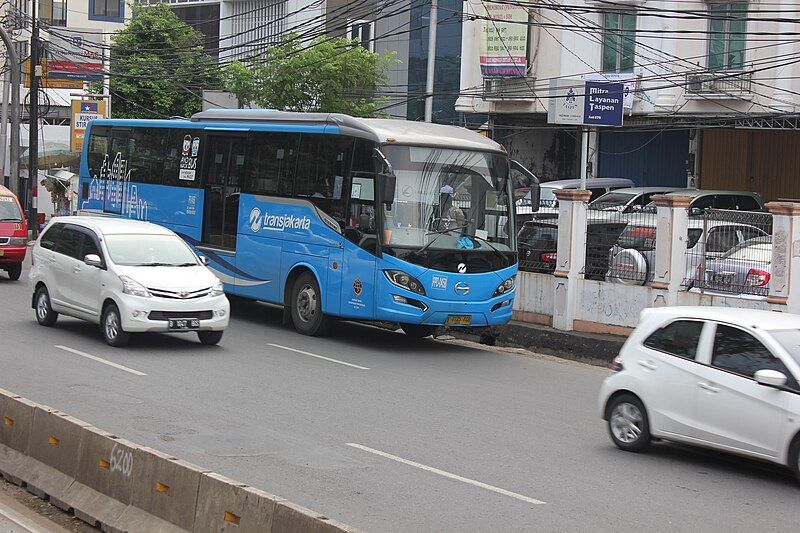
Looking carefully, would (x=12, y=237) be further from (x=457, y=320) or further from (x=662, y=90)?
(x=662, y=90)

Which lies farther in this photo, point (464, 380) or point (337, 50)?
point (337, 50)

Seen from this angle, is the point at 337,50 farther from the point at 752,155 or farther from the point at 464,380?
the point at 464,380

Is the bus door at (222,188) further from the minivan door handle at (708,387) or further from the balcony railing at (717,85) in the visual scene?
the balcony railing at (717,85)

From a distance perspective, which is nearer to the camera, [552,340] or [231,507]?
[231,507]

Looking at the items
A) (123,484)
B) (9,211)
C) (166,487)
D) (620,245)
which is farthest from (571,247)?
(9,211)

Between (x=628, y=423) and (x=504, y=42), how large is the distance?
25.8 meters

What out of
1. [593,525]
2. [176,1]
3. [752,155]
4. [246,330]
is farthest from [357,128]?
[176,1]

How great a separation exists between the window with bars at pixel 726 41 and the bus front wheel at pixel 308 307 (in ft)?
56.6

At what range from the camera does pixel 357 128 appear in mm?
17484

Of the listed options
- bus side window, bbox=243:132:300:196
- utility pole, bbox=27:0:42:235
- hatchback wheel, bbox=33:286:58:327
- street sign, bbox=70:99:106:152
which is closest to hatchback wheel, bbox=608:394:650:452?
bus side window, bbox=243:132:300:196

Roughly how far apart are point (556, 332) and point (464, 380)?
4.47m

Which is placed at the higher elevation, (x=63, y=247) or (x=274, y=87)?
(x=274, y=87)

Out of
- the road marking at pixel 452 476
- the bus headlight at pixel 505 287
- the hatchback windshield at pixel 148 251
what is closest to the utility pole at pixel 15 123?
the hatchback windshield at pixel 148 251

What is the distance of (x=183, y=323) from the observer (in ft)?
52.2
